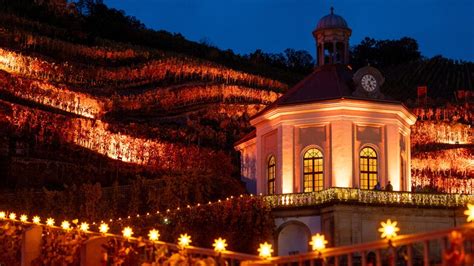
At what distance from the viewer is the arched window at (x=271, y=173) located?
134ft

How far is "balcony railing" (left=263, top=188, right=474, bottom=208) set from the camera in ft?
118

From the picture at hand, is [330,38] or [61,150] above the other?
[330,38]

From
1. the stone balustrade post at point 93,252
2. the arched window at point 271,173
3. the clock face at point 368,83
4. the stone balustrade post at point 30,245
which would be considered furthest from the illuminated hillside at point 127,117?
the stone balustrade post at point 93,252

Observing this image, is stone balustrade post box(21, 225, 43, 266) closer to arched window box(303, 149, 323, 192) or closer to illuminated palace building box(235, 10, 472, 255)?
illuminated palace building box(235, 10, 472, 255)

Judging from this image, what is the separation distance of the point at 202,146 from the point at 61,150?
979 centimetres

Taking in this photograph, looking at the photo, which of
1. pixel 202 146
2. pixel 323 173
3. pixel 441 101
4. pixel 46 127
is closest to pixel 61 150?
pixel 46 127

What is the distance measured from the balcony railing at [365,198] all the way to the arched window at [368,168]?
243 cm

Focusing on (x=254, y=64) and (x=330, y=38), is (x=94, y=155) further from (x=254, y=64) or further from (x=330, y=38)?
(x=254, y=64)

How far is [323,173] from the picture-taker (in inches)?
1531

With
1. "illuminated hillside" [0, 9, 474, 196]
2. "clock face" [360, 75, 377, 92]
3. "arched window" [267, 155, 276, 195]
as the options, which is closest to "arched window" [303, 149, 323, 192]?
"arched window" [267, 155, 276, 195]

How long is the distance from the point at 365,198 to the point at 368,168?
3.30 meters

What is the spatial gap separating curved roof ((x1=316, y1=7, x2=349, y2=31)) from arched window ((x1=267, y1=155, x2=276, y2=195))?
709 centimetres

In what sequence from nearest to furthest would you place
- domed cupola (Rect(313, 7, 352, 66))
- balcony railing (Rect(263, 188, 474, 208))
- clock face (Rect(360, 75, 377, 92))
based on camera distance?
balcony railing (Rect(263, 188, 474, 208)) → clock face (Rect(360, 75, 377, 92)) → domed cupola (Rect(313, 7, 352, 66))

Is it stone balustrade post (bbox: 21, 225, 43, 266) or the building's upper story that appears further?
the building's upper story
